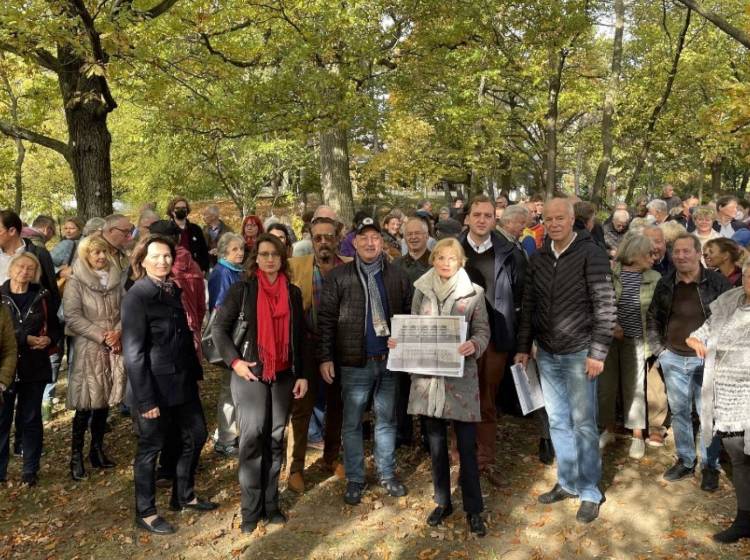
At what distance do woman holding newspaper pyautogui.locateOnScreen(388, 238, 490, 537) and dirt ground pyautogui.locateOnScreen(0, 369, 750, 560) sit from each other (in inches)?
14.0

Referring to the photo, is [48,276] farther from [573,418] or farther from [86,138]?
[573,418]

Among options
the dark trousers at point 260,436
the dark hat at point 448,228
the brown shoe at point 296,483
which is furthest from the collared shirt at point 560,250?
the dark hat at point 448,228

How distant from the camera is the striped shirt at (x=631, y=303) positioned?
16.8ft

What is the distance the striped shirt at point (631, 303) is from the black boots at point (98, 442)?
191 inches

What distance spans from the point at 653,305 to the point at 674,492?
156 centimetres

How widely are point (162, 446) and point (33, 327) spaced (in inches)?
69.3

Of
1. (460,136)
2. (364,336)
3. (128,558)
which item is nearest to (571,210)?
(364,336)

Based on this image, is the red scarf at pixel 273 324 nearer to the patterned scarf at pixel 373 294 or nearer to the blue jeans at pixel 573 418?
the patterned scarf at pixel 373 294

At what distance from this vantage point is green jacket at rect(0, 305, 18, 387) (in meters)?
4.45

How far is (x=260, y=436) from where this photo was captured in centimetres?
408

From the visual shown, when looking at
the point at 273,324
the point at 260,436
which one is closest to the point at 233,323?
the point at 273,324

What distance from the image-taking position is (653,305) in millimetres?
4984

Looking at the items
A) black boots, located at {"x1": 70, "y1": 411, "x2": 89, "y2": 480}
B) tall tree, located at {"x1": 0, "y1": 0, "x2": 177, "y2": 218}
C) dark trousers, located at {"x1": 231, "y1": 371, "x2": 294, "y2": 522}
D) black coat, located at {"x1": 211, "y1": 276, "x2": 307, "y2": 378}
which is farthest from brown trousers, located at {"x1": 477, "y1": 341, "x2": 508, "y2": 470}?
tall tree, located at {"x1": 0, "y1": 0, "x2": 177, "y2": 218}

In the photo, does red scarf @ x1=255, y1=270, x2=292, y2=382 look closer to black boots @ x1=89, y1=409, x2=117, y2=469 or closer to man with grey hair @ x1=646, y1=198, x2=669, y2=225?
black boots @ x1=89, y1=409, x2=117, y2=469
